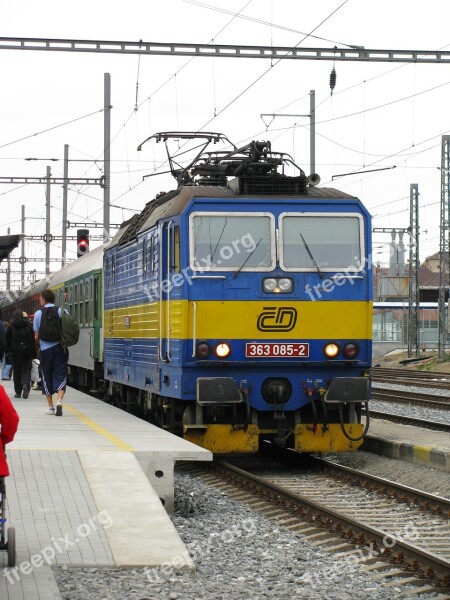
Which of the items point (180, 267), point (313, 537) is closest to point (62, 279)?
point (180, 267)

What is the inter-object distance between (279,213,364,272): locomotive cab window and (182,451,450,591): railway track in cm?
235

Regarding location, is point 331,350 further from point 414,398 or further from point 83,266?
point 414,398

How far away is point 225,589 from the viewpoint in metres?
7.25

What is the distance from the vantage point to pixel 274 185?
13.3m

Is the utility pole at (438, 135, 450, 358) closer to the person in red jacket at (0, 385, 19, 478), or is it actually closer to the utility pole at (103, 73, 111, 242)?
the utility pole at (103, 73, 111, 242)

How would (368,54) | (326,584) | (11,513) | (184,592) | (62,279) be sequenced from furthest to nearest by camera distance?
1. (62,279)
2. (368,54)
3. (11,513)
4. (326,584)
5. (184,592)

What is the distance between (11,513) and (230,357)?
473 centimetres

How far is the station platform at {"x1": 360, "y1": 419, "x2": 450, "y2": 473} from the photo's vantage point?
1334 centimetres

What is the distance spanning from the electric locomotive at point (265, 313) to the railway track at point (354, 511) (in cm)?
57

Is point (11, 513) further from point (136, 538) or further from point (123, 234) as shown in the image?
point (123, 234)

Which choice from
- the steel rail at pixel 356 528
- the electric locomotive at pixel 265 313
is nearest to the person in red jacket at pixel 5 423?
the steel rail at pixel 356 528

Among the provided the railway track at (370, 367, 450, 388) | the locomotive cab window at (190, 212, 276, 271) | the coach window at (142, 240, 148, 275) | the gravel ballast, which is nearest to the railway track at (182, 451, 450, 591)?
the gravel ballast

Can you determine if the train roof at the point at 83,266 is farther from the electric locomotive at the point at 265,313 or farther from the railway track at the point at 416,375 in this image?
the railway track at the point at 416,375

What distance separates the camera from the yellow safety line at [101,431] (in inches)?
427
